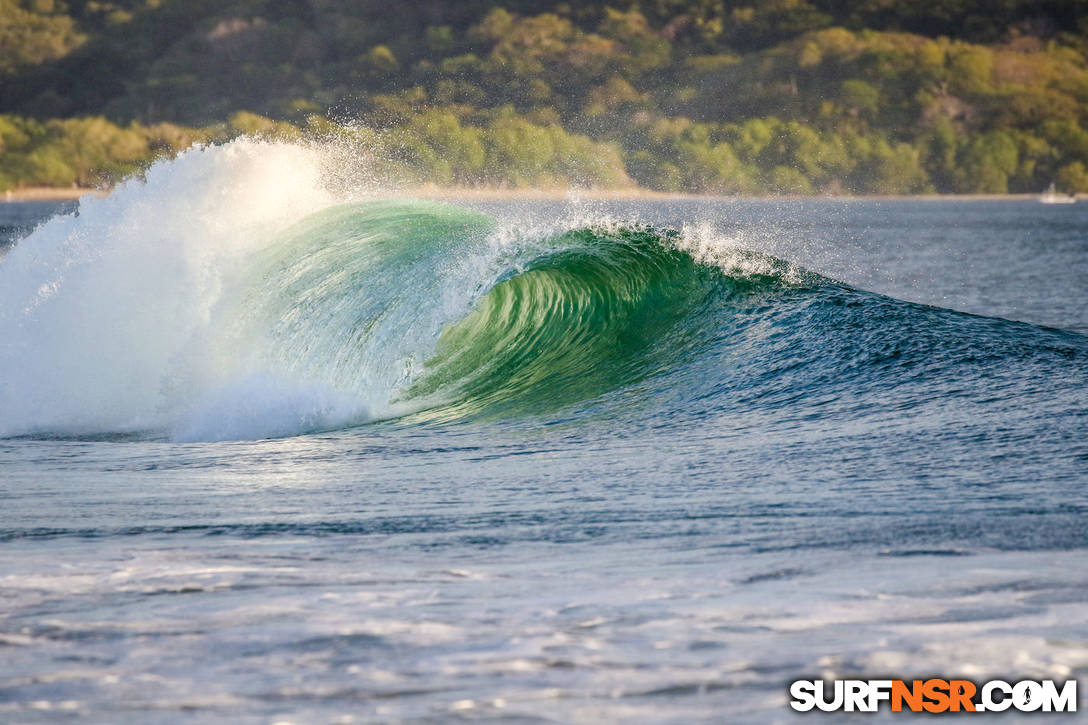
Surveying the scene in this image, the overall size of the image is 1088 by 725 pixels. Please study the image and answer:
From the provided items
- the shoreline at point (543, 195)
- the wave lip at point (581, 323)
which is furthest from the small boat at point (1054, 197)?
the wave lip at point (581, 323)

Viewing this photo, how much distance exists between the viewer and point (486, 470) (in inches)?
342

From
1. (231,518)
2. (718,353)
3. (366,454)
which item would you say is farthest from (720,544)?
(718,353)

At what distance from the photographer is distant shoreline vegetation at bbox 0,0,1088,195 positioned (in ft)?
577

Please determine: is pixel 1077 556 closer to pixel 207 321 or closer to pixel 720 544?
pixel 720 544

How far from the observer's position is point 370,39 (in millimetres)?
194250

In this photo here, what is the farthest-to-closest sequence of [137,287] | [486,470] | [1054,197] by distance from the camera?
[1054,197] → [137,287] → [486,470]

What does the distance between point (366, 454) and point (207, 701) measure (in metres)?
5.13

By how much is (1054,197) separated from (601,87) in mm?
60180

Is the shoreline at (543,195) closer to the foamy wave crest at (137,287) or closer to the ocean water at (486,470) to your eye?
the foamy wave crest at (137,287)

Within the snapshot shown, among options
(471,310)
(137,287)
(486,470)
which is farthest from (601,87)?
(486,470)

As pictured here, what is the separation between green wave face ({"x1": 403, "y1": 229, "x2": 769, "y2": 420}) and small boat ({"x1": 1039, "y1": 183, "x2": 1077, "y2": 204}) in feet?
567

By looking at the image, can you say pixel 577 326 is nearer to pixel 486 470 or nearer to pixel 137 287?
pixel 137 287

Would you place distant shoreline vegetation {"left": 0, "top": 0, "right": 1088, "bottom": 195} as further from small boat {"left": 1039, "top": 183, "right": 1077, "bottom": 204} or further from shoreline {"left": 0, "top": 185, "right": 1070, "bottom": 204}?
small boat {"left": 1039, "top": 183, "right": 1077, "bottom": 204}

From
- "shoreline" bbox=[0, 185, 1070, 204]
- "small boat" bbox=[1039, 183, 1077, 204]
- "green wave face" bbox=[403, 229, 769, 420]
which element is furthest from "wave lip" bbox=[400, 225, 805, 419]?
"small boat" bbox=[1039, 183, 1077, 204]
